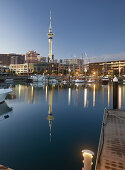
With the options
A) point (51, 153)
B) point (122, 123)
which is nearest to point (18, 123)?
point (51, 153)

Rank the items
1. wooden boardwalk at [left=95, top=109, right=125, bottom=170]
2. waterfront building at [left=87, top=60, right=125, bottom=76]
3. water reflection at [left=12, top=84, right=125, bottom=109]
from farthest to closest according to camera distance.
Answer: waterfront building at [left=87, top=60, right=125, bottom=76]
water reflection at [left=12, top=84, right=125, bottom=109]
wooden boardwalk at [left=95, top=109, right=125, bottom=170]

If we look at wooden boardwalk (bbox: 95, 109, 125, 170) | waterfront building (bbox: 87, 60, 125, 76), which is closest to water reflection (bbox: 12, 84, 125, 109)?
wooden boardwalk (bbox: 95, 109, 125, 170)

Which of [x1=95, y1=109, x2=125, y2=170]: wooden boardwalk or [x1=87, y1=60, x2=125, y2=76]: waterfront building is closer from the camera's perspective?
[x1=95, y1=109, x2=125, y2=170]: wooden boardwalk

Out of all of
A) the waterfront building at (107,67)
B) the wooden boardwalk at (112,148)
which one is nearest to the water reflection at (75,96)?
the wooden boardwalk at (112,148)

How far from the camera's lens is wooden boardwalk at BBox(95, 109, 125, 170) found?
596 cm

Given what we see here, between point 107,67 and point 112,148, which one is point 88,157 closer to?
point 112,148

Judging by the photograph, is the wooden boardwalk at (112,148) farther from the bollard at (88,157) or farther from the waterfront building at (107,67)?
the waterfront building at (107,67)

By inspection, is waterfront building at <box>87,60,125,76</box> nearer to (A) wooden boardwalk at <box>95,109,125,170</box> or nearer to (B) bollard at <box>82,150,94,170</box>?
(A) wooden boardwalk at <box>95,109,125,170</box>

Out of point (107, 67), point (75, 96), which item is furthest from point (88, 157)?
point (107, 67)

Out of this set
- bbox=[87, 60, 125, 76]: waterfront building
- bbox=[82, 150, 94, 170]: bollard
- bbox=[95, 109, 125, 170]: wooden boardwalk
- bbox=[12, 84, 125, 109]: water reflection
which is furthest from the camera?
bbox=[87, 60, 125, 76]: waterfront building

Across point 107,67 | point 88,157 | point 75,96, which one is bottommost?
point 75,96

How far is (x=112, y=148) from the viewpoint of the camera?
743 centimetres

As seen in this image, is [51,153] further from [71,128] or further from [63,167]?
[71,128]

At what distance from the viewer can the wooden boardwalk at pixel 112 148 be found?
596 centimetres
